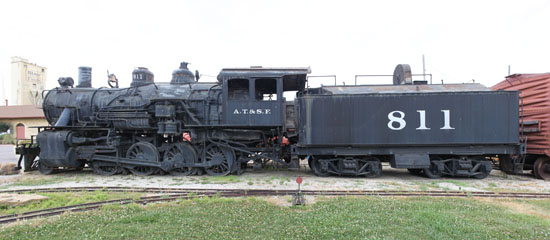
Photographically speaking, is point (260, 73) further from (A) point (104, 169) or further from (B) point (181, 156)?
(A) point (104, 169)

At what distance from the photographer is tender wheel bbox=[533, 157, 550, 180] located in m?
8.97

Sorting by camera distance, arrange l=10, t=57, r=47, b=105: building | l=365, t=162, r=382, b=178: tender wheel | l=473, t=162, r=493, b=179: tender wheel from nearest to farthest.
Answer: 1. l=473, t=162, r=493, b=179: tender wheel
2. l=365, t=162, r=382, b=178: tender wheel
3. l=10, t=57, r=47, b=105: building

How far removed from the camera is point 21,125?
3269 centimetres

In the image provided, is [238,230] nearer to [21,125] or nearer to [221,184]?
[221,184]

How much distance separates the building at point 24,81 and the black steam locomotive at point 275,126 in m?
50.6

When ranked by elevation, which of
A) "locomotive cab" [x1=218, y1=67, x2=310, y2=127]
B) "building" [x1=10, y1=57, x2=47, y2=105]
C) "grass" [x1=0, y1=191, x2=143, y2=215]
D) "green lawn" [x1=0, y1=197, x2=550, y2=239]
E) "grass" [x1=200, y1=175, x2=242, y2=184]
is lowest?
"grass" [x1=200, y1=175, x2=242, y2=184]

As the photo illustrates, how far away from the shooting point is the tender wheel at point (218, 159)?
365 inches

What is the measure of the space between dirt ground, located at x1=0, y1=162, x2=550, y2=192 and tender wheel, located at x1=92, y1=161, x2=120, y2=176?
217 millimetres

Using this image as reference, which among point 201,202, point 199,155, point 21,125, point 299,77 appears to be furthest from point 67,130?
point 21,125

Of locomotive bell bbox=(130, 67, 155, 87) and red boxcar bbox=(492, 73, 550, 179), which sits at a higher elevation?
locomotive bell bbox=(130, 67, 155, 87)

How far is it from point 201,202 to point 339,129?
4.75 m

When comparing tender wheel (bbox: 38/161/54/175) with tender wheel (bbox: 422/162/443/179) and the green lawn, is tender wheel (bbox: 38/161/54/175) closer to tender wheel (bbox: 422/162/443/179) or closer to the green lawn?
the green lawn

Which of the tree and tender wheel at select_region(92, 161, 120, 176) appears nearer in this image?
tender wheel at select_region(92, 161, 120, 176)

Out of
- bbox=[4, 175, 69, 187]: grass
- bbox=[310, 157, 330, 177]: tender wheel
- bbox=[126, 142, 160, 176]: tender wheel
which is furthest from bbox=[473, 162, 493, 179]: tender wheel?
bbox=[4, 175, 69, 187]: grass
